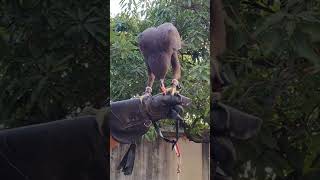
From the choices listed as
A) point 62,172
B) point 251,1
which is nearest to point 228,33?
point 251,1

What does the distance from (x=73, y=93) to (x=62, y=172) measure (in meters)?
0.24

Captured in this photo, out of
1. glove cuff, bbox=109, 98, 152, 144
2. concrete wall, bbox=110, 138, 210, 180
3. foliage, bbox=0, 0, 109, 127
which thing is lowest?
concrete wall, bbox=110, 138, 210, 180

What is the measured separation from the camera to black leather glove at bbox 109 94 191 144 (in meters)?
1.31

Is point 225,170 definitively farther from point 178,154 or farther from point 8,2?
point 8,2

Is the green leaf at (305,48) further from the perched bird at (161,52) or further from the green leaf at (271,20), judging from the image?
the perched bird at (161,52)

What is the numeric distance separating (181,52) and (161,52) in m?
0.06

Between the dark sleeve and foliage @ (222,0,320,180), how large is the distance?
0.42 metres

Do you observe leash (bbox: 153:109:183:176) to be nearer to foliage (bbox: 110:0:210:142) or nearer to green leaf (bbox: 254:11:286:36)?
foliage (bbox: 110:0:210:142)

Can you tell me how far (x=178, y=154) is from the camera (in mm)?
1303

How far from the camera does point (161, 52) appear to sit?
4.34 feet

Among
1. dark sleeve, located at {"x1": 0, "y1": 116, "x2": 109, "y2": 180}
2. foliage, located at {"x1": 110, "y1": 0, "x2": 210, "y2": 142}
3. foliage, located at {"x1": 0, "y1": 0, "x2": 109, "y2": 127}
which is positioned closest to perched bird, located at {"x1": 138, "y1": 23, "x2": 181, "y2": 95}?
foliage, located at {"x1": 110, "y1": 0, "x2": 210, "y2": 142}

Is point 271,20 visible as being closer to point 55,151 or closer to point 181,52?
point 181,52

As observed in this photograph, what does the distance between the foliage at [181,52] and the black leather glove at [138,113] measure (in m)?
0.02

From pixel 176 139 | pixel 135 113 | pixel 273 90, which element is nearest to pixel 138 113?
pixel 135 113
